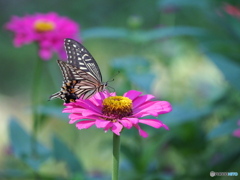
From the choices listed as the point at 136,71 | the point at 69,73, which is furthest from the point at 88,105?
the point at 136,71

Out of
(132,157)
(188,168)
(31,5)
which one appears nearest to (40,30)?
(132,157)

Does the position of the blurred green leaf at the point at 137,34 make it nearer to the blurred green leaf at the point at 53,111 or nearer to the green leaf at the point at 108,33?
the green leaf at the point at 108,33

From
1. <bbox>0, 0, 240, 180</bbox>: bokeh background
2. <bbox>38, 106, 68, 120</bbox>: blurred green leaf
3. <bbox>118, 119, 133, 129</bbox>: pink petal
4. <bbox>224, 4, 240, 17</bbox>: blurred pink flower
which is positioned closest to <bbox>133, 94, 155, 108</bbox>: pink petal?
<bbox>118, 119, 133, 129</bbox>: pink petal

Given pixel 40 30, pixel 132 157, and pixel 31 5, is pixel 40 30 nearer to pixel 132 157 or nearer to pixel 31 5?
pixel 132 157

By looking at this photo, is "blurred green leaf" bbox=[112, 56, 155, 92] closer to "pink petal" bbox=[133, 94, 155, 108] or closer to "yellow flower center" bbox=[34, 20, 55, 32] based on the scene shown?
"yellow flower center" bbox=[34, 20, 55, 32]

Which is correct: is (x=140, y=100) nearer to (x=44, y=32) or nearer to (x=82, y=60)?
Result: (x=82, y=60)

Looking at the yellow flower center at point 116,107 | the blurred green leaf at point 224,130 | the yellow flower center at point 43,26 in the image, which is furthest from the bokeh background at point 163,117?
the yellow flower center at point 116,107

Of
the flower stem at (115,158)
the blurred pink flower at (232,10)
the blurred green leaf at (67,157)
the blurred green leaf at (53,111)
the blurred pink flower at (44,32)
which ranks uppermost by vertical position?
the blurred pink flower at (232,10)
